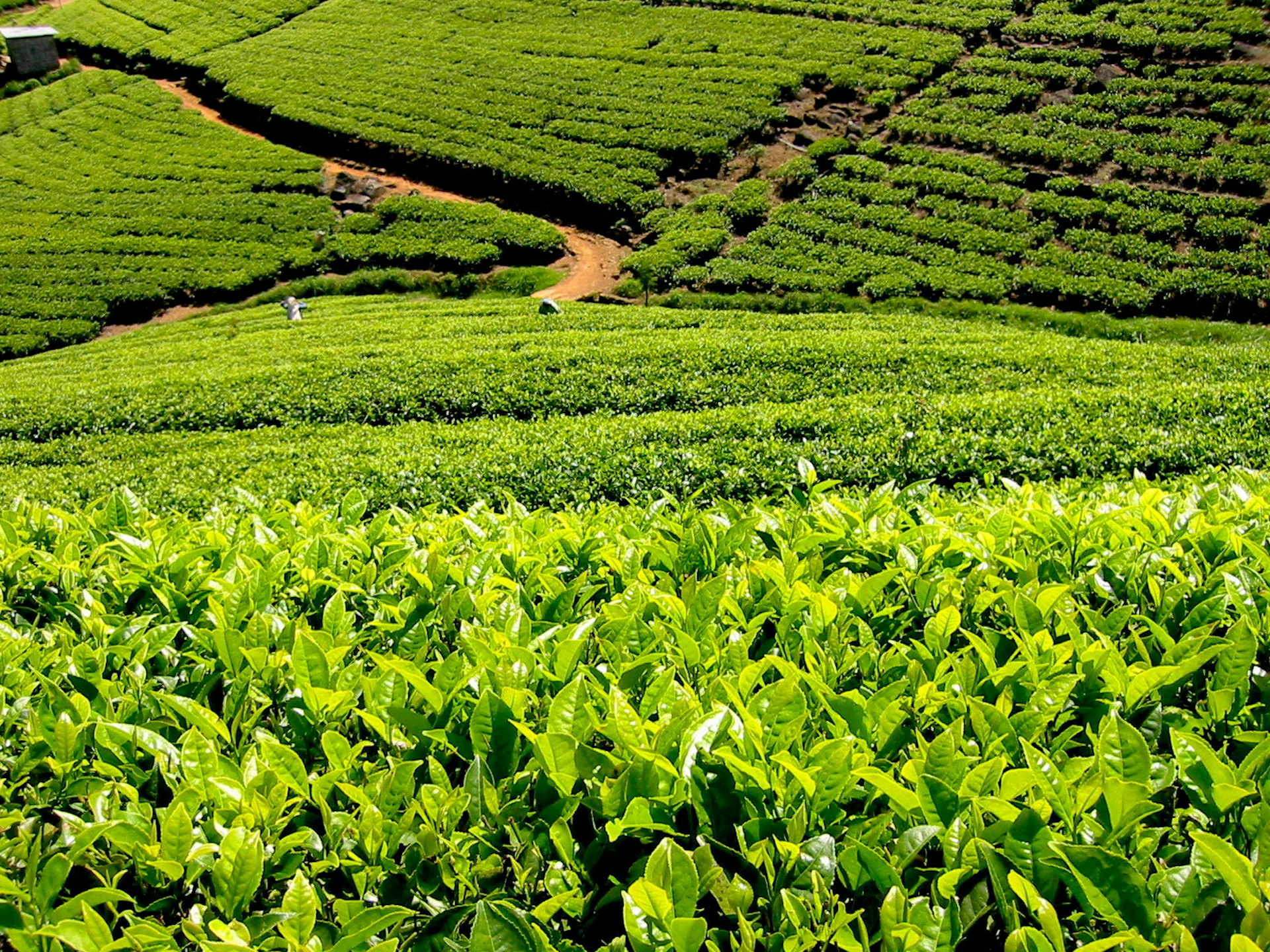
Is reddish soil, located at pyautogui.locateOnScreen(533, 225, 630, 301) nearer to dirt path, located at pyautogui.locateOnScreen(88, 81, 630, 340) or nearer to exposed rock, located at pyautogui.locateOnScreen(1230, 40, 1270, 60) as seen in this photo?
dirt path, located at pyautogui.locateOnScreen(88, 81, 630, 340)

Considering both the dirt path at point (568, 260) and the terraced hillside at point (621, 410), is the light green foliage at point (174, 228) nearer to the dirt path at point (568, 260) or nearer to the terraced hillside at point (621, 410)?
the dirt path at point (568, 260)

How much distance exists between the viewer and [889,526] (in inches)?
181

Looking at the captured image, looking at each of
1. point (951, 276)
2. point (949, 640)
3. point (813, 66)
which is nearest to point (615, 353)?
point (951, 276)

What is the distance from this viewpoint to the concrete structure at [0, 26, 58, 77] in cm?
4391

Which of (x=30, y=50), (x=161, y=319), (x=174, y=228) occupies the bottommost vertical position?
(x=161, y=319)

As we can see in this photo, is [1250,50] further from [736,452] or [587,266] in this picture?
[736,452]

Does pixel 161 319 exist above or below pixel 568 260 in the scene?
below

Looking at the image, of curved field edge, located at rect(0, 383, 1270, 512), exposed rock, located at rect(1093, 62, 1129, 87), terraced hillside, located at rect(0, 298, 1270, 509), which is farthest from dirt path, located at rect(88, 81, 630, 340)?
exposed rock, located at rect(1093, 62, 1129, 87)

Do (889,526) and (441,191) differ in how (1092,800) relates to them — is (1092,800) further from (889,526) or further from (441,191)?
(441,191)

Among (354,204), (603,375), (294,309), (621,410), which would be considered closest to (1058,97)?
(603,375)

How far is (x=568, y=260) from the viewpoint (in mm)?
25969

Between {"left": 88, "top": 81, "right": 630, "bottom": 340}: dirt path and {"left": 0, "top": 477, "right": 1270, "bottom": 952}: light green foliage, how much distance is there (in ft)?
65.9

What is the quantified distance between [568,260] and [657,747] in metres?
24.4

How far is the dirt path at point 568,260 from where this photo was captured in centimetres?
2427
